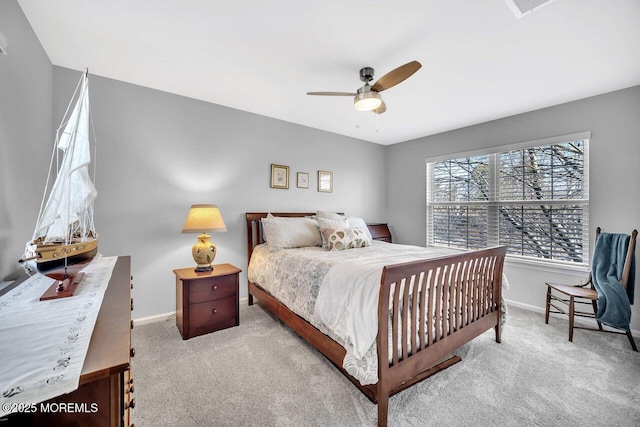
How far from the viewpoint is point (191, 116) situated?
9.89ft

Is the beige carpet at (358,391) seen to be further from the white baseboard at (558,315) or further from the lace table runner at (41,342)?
the lace table runner at (41,342)

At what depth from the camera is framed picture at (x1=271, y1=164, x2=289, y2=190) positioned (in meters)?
3.63

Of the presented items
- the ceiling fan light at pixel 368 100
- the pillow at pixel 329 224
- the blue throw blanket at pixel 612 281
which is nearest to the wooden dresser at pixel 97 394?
the ceiling fan light at pixel 368 100

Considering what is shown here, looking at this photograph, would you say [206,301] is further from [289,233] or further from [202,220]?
→ [289,233]

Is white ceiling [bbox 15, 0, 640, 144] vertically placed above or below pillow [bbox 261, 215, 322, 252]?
above

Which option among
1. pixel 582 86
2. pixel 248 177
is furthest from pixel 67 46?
pixel 582 86

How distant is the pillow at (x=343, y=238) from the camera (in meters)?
2.93

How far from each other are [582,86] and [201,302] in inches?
170

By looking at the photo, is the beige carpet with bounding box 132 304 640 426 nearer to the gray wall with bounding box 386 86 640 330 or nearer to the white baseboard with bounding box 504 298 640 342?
the white baseboard with bounding box 504 298 640 342

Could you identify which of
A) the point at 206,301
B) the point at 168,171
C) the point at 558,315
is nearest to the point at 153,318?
the point at 206,301

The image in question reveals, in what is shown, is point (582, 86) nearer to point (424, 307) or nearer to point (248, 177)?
point (424, 307)

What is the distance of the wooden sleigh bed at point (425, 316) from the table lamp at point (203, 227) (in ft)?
2.91

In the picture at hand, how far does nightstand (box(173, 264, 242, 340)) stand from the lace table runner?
4.45 feet

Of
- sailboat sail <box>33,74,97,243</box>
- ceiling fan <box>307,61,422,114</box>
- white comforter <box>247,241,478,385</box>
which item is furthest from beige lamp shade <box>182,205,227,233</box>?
ceiling fan <box>307,61,422,114</box>
